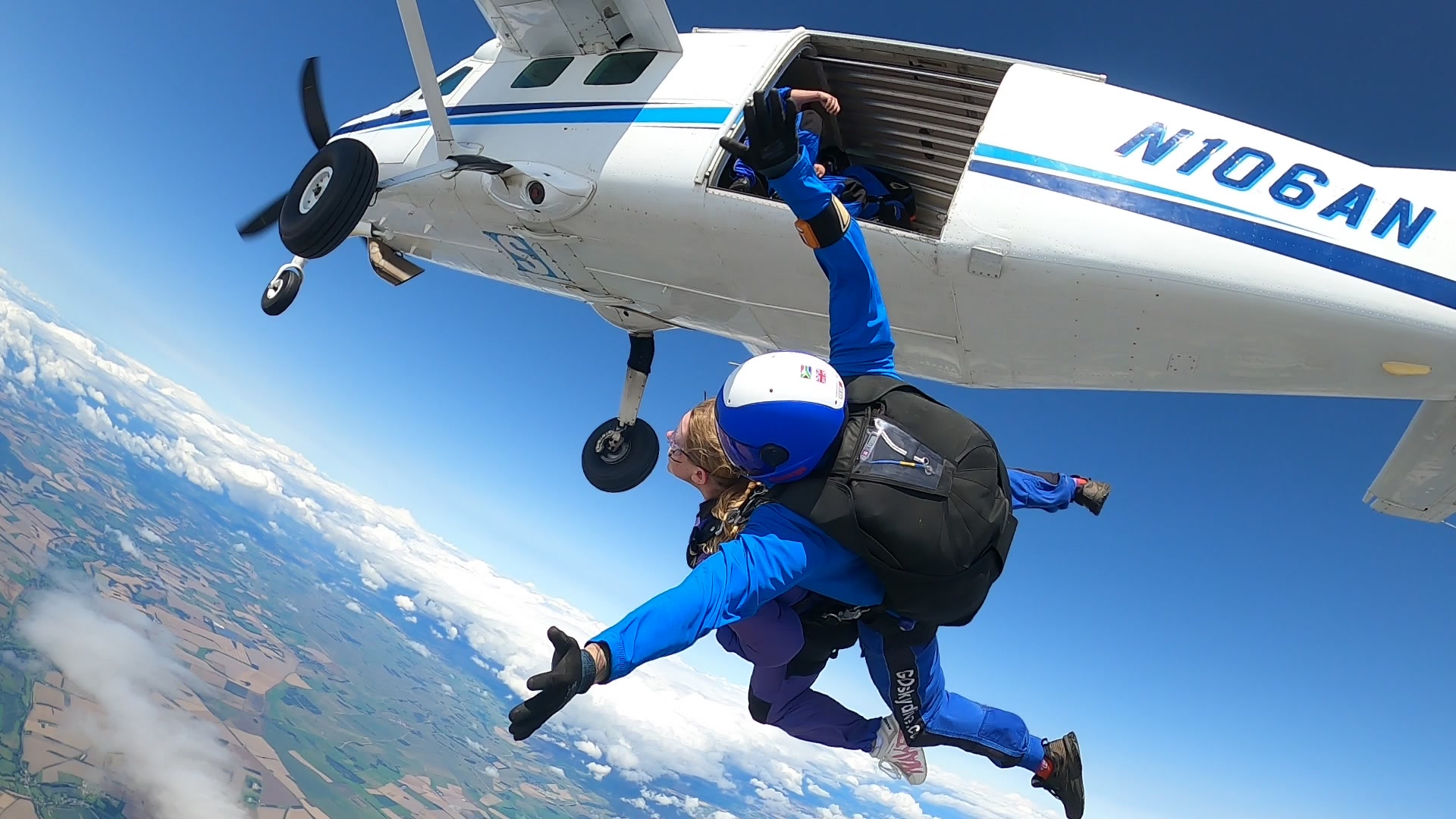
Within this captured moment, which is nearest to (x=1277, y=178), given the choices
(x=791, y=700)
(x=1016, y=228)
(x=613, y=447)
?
(x=1016, y=228)

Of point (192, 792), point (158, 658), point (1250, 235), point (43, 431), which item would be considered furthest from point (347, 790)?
point (43, 431)

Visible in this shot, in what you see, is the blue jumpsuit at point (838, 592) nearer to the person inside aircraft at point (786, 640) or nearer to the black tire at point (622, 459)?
the person inside aircraft at point (786, 640)

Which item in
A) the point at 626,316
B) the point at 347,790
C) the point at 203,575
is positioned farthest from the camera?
the point at 203,575

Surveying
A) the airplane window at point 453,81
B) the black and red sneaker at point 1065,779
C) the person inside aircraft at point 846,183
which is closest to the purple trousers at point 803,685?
the black and red sneaker at point 1065,779

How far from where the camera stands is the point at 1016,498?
10.9 ft

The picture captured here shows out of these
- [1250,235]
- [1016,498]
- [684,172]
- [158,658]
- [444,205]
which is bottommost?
[158,658]

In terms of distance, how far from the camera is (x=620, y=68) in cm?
573

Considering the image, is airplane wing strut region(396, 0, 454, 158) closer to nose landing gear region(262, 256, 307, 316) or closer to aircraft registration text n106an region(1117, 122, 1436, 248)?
nose landing gear region(262, 256, 307, 316)

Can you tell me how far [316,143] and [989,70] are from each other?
6.88 m

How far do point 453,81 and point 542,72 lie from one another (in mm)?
1371

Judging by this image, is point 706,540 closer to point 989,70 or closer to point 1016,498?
point 1016,498

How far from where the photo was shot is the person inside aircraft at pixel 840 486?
1.81 metres

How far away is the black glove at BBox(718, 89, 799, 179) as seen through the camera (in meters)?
2.27

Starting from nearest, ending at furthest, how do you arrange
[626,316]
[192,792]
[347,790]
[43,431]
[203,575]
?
[626,316], [192,792], [347,790], [203,575], [43,431]
